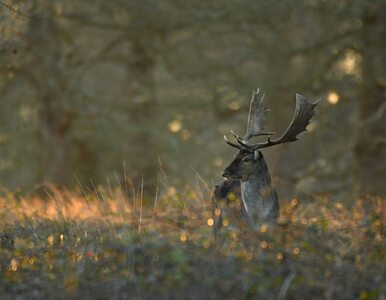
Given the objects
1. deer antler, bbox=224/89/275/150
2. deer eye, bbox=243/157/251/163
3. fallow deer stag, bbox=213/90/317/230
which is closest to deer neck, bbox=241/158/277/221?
fallow deer stag, bbox=213/90/317/230

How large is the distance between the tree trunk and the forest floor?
23.5 feet

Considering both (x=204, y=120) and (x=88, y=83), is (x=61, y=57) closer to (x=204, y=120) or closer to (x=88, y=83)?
(x=88, y=83)

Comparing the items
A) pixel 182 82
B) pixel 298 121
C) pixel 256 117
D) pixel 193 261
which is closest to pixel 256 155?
pixel 298 121

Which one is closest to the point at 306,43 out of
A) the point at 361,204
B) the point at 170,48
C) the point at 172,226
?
the point at 170,48

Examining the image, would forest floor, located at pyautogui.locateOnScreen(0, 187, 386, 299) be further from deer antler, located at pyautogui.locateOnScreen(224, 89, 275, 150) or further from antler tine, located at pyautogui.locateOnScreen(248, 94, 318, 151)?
deer antler, located at pyautogui.locateOnScreen(224, 89, 275, 150)

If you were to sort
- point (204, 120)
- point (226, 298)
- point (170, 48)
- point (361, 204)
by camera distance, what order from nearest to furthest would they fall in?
point (226, 298) < point (361, 204) < point (170, 48) < point (204, 120)

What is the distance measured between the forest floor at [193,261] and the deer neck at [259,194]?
0.35 metres

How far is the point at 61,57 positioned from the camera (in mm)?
19078

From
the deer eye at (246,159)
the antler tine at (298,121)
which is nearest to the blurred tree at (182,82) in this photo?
Answer: the antler tine at (298,121)

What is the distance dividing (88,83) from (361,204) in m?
11.9

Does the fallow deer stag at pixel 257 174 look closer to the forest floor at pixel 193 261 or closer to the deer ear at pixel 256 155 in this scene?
the deer ear at pixel 256 155

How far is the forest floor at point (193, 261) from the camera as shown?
7.50 metres

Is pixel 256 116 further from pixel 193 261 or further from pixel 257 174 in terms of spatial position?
pixel 193 261

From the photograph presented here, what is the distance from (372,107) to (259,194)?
301 inches
